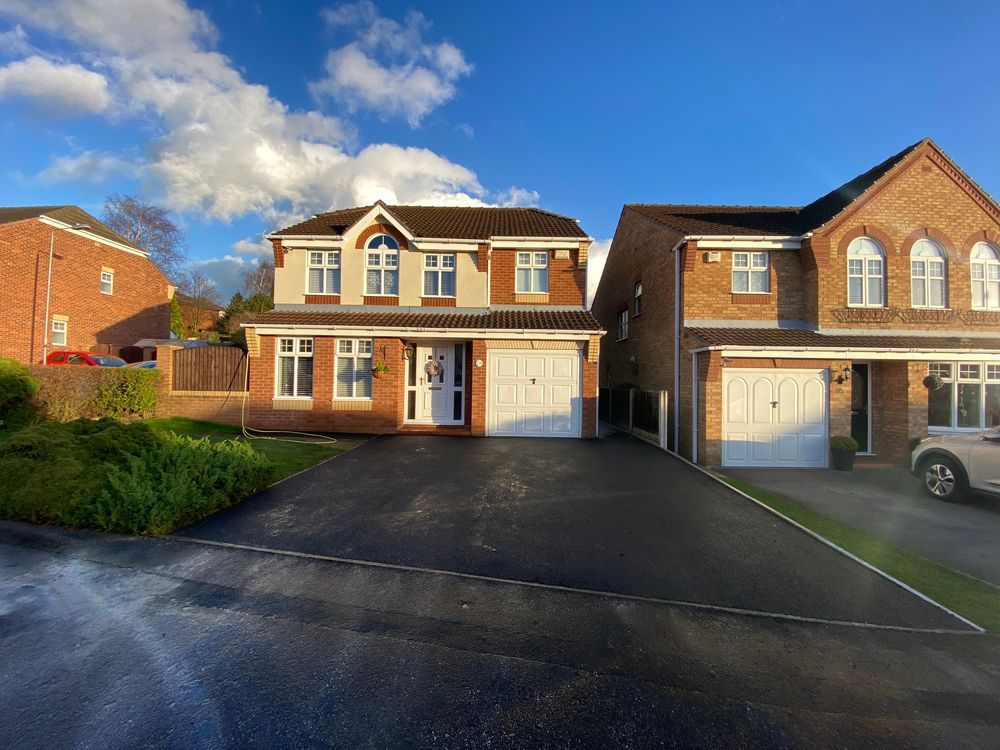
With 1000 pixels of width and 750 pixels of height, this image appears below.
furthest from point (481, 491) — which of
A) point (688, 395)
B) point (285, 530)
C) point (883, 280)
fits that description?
point (883, 280)

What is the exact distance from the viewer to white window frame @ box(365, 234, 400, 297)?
1448cm

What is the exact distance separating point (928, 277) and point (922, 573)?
11.8 m

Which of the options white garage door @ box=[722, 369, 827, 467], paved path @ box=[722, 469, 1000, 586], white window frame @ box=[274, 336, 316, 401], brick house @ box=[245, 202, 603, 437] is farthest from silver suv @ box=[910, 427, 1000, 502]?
white window frame @ box=[274, 336, 316, 401]

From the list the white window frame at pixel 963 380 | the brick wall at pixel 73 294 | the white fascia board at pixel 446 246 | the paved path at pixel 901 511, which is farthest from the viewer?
the brick wall at pixel 73 294

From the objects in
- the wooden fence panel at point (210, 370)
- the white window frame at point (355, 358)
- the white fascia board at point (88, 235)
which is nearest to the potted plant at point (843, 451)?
the white window frame at point (355, 358)

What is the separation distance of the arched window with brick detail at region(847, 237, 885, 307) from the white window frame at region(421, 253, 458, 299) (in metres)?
11.8

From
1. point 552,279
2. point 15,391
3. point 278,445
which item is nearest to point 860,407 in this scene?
point 552,279

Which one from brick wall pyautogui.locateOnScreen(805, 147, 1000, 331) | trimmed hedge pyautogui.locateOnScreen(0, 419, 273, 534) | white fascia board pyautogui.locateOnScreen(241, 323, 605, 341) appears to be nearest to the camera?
trimmed hedge pyautogui.locateOnScreen(0, 419, 273, 534)

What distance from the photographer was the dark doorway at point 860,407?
1173 centimetres

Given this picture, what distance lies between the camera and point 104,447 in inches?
244

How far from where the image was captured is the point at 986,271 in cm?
1228

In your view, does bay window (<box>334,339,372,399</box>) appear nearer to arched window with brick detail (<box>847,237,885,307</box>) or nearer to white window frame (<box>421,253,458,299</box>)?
white window frame (<box>421,253,458,299</box>)

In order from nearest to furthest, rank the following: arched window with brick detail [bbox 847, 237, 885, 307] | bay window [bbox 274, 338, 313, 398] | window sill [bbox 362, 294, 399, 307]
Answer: arched window with brick detail [bbox 847, 237, 885, 307] → bay window [bbox 274, 338, 313, 398] → window sill [bbox 362, 294, 399, 307]

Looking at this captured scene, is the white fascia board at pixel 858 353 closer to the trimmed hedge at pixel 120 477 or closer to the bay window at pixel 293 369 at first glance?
the trimmed hedge at pixel 120 477
